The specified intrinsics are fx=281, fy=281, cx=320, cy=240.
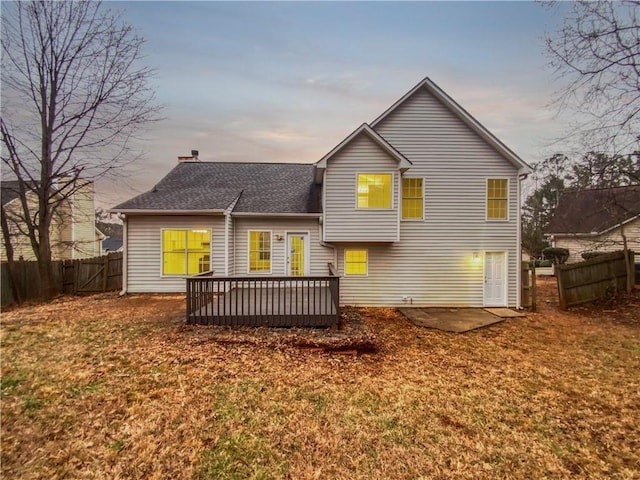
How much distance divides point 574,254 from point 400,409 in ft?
74.5

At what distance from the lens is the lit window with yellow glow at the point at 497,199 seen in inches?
408

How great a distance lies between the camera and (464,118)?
1009cm

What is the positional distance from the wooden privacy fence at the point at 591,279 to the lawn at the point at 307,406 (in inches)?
141

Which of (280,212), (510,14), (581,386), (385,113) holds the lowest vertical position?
(581,386)

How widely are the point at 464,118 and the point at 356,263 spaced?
21.3ft

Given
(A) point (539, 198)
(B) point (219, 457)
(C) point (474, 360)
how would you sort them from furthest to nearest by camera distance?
1. (A) point (539, 198)
2. (C) point (474, 360)
3. (B) point (219, 457)

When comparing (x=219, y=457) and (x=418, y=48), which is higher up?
(x=418, y=48)

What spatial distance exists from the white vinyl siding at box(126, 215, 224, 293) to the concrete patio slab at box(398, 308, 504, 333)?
751 centimetres

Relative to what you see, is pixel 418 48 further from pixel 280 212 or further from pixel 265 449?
pixel 265 449

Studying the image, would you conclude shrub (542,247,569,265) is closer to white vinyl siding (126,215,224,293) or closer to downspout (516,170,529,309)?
downspout (516,170,529,309)

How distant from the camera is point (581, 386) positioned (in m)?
4.75

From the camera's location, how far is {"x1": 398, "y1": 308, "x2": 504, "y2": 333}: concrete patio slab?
8.04m

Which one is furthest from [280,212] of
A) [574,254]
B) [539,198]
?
[539,198]

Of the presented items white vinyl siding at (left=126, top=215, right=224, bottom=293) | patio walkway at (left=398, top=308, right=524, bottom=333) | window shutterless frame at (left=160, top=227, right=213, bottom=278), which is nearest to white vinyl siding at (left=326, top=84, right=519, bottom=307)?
patio walkway at (left=398, top=308, right=524, bottom=333)
